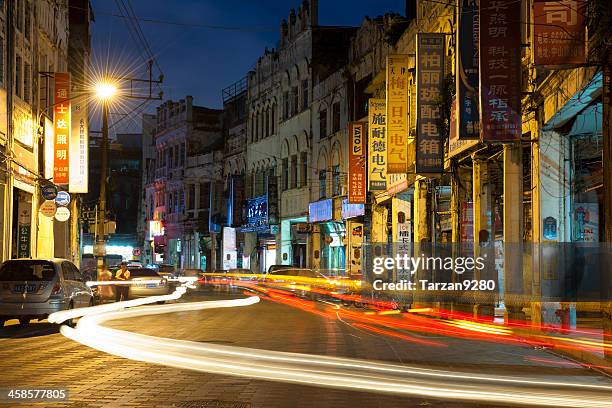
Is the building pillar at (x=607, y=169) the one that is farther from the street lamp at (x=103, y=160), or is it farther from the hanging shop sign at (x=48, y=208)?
the street lamp at (x=103, y=160)

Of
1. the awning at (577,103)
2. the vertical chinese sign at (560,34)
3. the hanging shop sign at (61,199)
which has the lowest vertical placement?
the hanging shop sign at (61,199)

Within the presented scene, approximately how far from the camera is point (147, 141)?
9131 centimetres

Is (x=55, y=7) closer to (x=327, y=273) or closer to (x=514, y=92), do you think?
(x=327, y=273)

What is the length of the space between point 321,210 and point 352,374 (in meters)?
38.8

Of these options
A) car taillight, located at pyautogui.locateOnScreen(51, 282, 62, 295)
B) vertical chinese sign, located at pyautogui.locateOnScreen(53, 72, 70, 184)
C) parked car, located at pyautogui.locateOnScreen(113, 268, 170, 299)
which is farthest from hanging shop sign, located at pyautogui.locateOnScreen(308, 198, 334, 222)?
car taillight, located at pyautogui.locateOnScreen(51, 282, 62, 295)

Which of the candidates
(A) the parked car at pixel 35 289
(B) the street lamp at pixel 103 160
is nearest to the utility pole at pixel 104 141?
(B) the street lamp at pixel 103 160

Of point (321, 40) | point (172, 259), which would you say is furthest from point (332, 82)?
point (172, 259)

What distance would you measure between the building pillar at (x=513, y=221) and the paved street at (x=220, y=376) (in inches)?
203

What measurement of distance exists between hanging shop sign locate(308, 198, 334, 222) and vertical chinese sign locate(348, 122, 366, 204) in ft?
22.7

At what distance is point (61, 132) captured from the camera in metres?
34.7

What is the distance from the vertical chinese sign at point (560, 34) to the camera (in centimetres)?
1720

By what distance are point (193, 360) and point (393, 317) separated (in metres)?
12.4

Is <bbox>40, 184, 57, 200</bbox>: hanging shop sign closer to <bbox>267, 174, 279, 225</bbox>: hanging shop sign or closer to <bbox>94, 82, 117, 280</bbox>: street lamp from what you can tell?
<bbox>94, 82, 117, 280</bbox>: street lamp

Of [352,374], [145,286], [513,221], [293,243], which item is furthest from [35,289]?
[293,243]
